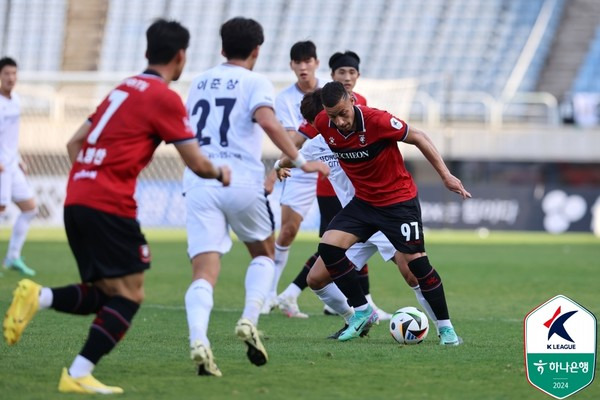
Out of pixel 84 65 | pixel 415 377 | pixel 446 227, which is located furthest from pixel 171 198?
pixel 415 377

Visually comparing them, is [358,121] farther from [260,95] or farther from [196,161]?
[196,161]

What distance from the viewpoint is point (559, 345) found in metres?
5.76

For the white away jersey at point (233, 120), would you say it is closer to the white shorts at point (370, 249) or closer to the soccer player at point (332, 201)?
the white shorts at point (370, 249)

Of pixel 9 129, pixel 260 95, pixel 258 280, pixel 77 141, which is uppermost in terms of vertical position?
pixel 260 95

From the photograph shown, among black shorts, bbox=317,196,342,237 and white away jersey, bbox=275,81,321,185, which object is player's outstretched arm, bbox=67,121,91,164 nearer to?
black shorts, bbox=317,196,342,237

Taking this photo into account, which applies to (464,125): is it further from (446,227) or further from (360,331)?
(360,331)

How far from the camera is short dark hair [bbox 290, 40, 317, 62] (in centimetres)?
998

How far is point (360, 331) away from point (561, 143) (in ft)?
86.3

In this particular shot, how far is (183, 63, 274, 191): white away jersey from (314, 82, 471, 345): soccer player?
1.15 m

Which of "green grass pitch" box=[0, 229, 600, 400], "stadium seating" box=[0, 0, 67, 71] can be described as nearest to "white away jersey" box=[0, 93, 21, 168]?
"green grass pitch" box=[0, 229, 600, 400]

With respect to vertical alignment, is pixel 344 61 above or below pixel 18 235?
above

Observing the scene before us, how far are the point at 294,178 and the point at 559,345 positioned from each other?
17.5ft

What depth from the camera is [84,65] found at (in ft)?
123

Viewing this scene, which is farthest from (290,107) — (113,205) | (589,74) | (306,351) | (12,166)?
(589,74)
